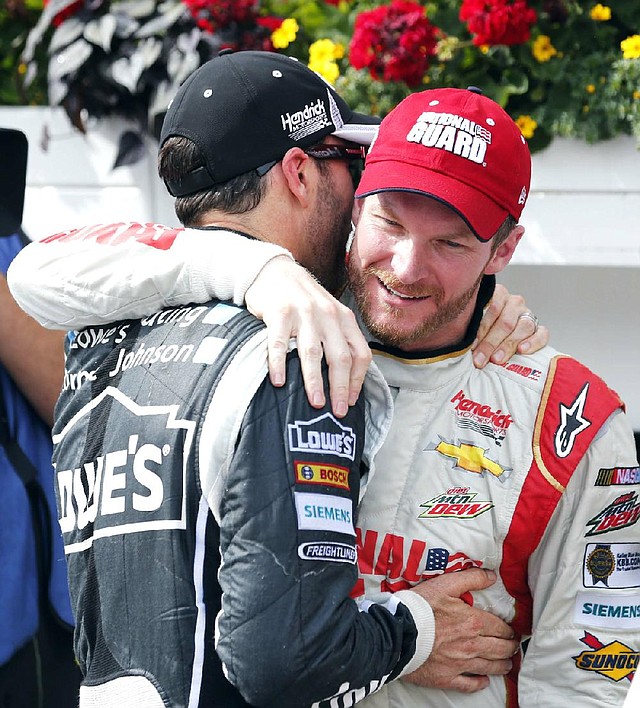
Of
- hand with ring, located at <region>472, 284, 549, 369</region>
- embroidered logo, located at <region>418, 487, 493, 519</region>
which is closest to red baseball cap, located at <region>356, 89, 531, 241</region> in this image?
hand with ring, located at <region>472, 284, 549, 369</region>

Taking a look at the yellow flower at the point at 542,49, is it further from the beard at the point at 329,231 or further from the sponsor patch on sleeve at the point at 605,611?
the sponsor patch on sleeve at the point at 605,611

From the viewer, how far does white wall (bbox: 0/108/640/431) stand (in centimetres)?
286

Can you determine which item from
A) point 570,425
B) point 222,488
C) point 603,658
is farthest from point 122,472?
point 603,658

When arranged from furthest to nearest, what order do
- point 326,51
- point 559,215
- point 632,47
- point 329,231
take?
point 326,51
point 559,215
point 632,47
point 329,231

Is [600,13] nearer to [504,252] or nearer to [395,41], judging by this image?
[395,41]

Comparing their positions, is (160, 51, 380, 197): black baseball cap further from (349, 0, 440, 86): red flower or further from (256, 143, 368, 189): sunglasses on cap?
(349, 0, 440, 86): red flower

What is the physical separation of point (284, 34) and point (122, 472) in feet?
6.90

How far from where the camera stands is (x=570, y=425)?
1799 mm

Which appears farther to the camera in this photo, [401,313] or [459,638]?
[401,313]

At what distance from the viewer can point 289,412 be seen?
4.64 feet

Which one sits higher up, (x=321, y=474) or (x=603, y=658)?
(x=321, y=474)

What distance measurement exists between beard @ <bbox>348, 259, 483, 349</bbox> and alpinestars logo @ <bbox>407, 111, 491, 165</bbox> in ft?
0.79

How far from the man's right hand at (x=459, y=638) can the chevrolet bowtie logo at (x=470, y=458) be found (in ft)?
0.57

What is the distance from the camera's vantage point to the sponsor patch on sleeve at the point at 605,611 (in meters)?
1.78
